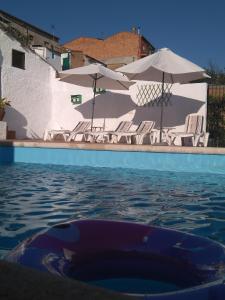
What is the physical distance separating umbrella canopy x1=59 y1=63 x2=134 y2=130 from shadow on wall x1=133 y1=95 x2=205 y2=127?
1.22m

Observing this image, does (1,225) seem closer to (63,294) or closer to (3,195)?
(3,195)

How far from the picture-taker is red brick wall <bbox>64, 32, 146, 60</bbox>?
4131 centimetres

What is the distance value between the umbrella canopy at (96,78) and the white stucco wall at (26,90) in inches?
91.9

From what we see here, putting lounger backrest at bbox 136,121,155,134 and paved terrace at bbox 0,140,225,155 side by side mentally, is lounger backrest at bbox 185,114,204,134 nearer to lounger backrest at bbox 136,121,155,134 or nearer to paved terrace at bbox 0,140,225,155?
lounger backrest at bbox 136,121,155,134

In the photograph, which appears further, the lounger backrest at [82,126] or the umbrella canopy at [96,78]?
the lounger backrest at [82,126]

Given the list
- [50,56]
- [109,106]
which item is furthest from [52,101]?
[50,56]

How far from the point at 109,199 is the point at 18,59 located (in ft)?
33.3

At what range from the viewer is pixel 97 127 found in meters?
13.1

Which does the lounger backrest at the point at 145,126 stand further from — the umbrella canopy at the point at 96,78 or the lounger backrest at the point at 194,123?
the umbrella canopy at the point at 96,78

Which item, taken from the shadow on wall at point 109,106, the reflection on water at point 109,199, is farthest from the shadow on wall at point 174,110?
the reflection on water at point 109,199

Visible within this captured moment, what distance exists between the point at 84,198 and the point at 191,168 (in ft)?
12.7

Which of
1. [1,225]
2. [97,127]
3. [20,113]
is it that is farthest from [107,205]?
[20,113]

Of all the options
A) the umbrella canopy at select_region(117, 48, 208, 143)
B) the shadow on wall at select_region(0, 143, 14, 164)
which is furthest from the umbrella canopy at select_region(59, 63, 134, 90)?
the shadow on wall at select_region(0, 143, 14, 164)

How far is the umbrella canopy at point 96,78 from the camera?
1117 centimetres
